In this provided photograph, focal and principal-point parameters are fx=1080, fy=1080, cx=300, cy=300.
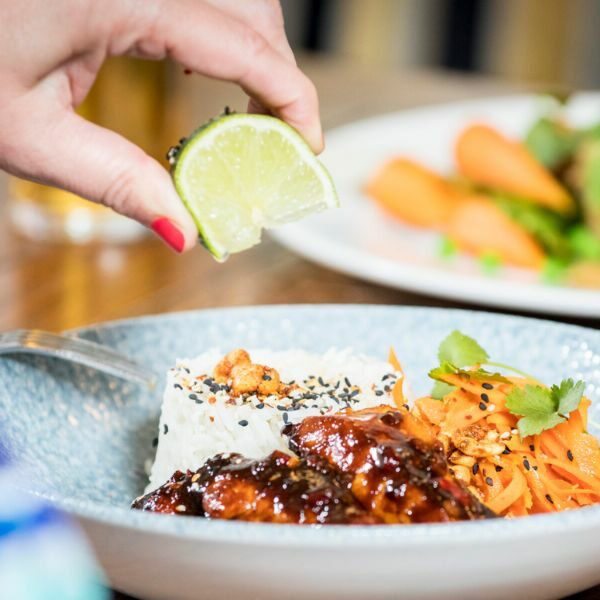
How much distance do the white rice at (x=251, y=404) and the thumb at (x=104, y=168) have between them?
0.75 ft

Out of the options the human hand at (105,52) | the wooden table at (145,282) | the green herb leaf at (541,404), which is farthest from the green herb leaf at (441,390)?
the wooden table at (145,282)

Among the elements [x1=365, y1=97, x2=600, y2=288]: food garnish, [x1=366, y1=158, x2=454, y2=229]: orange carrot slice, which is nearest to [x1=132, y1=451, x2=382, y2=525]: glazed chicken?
[x1=365, y1=97, x2=600, y2=288]: food garnish

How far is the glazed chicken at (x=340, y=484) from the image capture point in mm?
1046

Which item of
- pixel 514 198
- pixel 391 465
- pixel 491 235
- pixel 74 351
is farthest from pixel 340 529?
pixel 514 198

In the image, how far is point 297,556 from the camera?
3.07 feet

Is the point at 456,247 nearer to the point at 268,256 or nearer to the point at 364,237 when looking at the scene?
the point at 364,237

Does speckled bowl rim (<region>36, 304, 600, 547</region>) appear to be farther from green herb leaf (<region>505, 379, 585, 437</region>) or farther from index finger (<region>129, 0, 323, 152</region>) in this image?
index finger (<region>129, 0, 323, 152</region>)

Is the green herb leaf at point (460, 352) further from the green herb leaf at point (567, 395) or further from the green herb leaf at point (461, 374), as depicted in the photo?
the green herb leaf at point (567, 395)

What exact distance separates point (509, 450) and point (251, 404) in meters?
0.33

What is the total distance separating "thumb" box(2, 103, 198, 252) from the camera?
129cm

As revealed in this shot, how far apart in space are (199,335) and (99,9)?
1.95ft

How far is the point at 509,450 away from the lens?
4.33 feet

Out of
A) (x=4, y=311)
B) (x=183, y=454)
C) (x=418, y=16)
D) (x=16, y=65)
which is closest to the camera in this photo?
(x=16, y=65)

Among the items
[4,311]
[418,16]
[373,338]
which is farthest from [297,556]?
[418,16]
